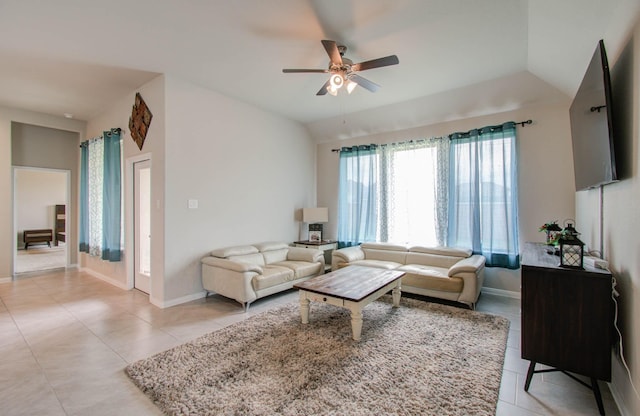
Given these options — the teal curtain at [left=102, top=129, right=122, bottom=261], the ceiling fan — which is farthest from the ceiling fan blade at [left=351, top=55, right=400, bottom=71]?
the teal curtain at [left=102, top=129, right=122, bottom=261]

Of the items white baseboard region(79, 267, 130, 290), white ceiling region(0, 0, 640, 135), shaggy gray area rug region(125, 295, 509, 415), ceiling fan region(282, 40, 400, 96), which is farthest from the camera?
white baseboard region(79, 267, 130, 290)

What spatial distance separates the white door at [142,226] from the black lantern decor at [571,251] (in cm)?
477

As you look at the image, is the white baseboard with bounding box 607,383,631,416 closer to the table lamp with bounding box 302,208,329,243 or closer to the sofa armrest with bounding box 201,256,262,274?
the sofa armrest with bounding box 201,256,262,274

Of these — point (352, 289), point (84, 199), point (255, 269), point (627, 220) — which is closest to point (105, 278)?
point (84, 199)

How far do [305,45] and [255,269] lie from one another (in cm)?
272

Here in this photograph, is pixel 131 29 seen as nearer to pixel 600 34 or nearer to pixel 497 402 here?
pixel 600 34

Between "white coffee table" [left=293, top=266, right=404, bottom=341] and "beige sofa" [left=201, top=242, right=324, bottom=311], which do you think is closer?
"white coffee table" [left=293, top=266, right=404, bottom=341]

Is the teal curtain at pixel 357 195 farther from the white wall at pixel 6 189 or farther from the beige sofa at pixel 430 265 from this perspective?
the white wall at pixel 6 189

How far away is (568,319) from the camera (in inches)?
73.0

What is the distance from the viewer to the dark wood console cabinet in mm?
1766

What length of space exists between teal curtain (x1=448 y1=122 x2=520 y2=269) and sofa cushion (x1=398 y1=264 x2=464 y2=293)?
2.64 feet

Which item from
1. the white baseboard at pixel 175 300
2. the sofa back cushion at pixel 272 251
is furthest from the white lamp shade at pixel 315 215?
the white baseboard at pixel 175 300

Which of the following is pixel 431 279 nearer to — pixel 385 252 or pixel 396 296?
pixel 396 296

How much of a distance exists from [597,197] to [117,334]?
4808 millimetres
